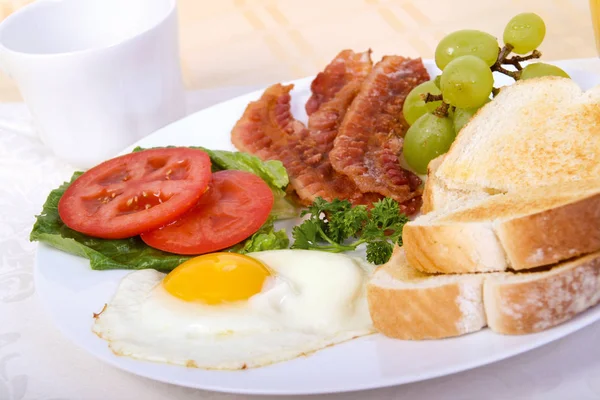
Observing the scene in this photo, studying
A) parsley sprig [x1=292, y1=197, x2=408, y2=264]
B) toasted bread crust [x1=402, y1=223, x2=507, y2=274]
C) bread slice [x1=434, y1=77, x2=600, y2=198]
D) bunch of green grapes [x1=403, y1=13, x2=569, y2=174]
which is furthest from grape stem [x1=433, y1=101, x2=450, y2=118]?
toasted bread crust [x1=402, y1=223, x2=507, y2=274]

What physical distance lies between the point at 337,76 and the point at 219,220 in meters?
1.28

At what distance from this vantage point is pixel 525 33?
306cm

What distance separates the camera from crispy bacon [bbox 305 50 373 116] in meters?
3.65

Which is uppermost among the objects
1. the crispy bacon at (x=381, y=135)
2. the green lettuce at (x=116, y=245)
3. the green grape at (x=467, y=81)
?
the green grape at (x=467, y=81)

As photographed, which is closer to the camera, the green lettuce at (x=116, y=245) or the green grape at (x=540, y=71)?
the green lettuce at (x=116, y=245)

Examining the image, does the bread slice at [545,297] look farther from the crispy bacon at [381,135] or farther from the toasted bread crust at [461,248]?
the crispy bacon at [381,135]

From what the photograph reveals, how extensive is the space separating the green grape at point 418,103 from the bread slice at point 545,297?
4.22 ft

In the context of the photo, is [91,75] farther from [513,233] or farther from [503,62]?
[513,233]

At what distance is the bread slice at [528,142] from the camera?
Answer: 7.74ft

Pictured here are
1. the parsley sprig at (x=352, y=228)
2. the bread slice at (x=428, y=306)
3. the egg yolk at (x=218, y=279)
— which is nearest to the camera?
the bread slice at (x=428, y=306)

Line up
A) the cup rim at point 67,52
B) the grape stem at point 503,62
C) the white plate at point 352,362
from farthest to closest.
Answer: the cup rim at point 67,52
the grape stem at point 503,62
the white plate at point 352,362

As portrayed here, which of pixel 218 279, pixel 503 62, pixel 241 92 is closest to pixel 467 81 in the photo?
pixel 503 62

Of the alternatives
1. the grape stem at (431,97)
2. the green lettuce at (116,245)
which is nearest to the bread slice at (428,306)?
the green lettuce at (116,245)

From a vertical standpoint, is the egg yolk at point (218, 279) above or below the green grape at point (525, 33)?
below
